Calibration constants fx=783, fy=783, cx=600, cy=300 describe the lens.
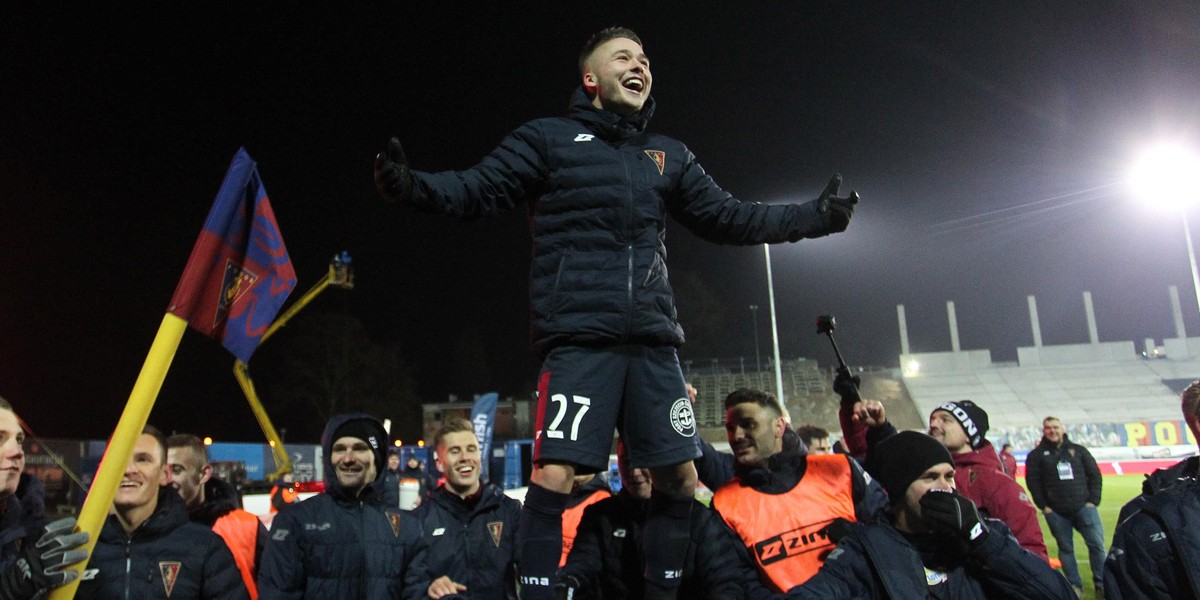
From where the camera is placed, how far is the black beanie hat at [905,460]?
132 inches

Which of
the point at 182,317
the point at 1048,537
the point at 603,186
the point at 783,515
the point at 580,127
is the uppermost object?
the point at 580,127

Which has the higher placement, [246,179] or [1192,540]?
[246,179]

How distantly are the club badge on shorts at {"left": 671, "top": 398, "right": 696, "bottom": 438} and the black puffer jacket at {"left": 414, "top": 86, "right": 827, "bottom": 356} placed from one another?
0.27 meters

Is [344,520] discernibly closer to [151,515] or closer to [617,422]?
[151,515]

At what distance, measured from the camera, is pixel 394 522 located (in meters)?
4.37

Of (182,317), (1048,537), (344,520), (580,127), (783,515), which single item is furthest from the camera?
(1048,537)

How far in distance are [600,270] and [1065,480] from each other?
9.62 m

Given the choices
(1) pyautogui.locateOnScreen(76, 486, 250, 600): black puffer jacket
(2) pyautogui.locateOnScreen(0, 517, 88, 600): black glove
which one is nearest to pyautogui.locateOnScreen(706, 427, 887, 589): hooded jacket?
(1) pyautogui.locateOnScreen(76, 486, 250, 600): black puffer jacket

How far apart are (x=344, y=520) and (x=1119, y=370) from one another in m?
54.8

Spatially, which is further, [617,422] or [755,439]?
[755,439]

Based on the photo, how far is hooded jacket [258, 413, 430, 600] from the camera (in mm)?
4035

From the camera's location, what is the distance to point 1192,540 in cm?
318

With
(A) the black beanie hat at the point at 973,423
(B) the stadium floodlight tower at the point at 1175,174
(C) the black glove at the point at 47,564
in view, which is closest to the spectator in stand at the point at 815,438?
(A) the black beanie hat at the point at 973,423

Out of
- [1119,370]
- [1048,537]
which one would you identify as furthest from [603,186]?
[1119,370]
